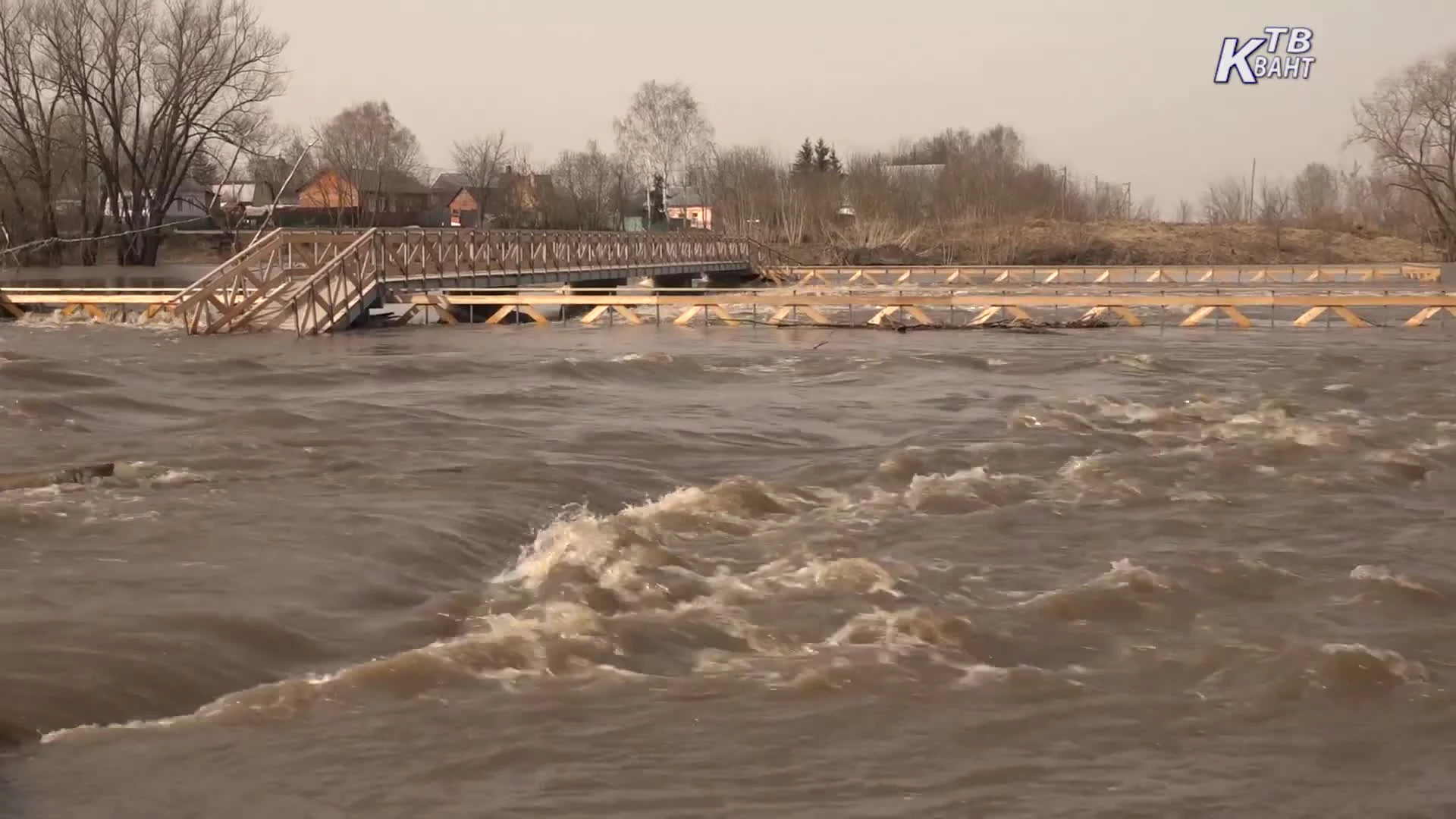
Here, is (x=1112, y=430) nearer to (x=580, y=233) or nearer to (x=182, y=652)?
(x=182, y=652)

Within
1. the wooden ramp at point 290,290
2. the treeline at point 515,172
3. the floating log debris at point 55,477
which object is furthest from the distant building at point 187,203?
the floating log debris at point 55,477

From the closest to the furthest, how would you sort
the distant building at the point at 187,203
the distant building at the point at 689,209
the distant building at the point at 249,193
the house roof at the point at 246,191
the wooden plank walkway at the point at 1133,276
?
the wooden plank walkway at the point at 1133,276 → the distant building at the point at 187,203 → the distant building at the point at 249,193 → the house roof at the point at 246,191 → the distant building at the point at 689,209

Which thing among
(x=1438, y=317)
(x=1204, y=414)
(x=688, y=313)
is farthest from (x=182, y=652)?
(x=1438, y=317)

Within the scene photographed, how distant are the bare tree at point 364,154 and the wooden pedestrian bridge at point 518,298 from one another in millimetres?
46065

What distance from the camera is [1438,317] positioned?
101ft

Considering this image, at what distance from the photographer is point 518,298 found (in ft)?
93.9

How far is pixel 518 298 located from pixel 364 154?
62.8m

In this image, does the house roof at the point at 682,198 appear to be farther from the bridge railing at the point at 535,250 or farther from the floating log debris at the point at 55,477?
the floating log debris at the point at 55,477

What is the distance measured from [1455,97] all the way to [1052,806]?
210ft

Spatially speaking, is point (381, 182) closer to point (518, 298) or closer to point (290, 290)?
point (518, 298)

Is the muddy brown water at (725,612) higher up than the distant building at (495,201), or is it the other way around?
the distant building at (495,201)

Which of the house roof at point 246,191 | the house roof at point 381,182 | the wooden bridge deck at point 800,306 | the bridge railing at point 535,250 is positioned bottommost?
the wooden bridge deck at point 800,306

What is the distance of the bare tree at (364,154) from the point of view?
271 ft

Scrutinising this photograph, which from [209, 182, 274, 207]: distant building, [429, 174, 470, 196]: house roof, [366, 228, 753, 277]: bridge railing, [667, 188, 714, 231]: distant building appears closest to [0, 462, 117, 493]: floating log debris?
[366, 228, 753, 277]: bridge railing
